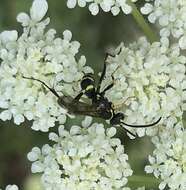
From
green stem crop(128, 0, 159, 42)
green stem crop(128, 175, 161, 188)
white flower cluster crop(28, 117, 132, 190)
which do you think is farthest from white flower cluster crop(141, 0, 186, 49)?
green stem crop(128, 175, 161, 188)

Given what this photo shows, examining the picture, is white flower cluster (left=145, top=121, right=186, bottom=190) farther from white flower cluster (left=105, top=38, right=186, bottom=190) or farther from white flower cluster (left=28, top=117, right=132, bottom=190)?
white flower cluster (left=28, top=117, right=132, bottom=190)

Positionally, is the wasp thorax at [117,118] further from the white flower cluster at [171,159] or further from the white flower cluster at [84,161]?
the white flower cluster at [171,159]

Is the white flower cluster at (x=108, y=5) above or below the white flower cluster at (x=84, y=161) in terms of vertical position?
above

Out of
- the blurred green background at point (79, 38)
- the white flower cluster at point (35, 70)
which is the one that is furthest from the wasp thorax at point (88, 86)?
the blurred green background at point (79, 38)

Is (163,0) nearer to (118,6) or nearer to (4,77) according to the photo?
(118,6)

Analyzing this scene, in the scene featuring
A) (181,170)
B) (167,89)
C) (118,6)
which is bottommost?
(181,170)

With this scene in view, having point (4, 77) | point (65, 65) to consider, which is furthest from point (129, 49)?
point (4, 77)
